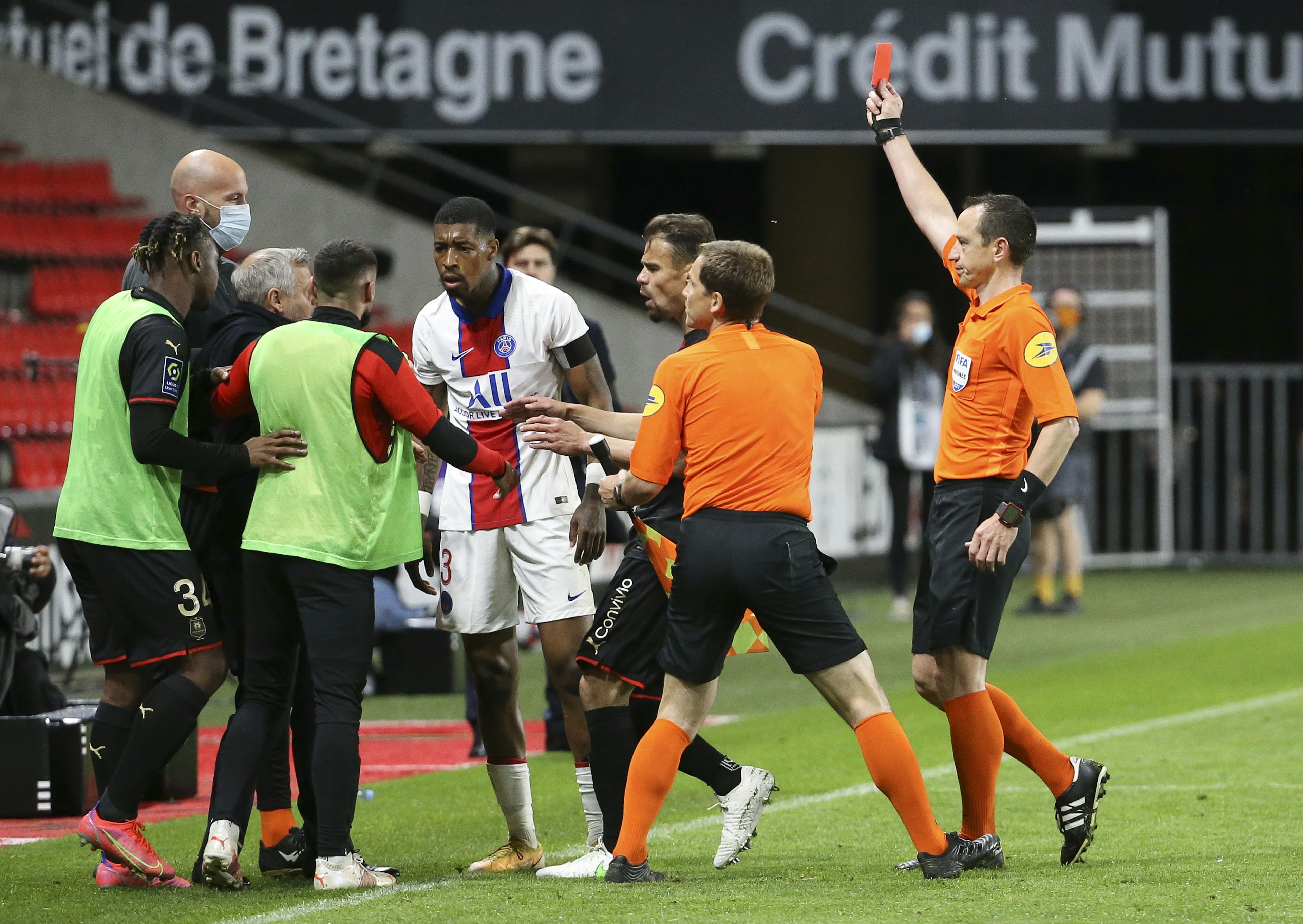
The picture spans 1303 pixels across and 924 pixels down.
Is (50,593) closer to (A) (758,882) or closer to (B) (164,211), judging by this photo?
(A) (758,882)

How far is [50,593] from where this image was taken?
713cm

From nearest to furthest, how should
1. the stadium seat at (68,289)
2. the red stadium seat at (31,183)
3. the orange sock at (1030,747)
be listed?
the orange sock at (1030,747)
the stadium seat at (68,289)
the red stadium seat at (31,183)

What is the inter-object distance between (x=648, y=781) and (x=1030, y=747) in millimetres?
1314

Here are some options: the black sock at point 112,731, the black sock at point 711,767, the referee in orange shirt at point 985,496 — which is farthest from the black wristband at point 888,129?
the black sock at point 112,731

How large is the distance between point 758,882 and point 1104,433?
14.5 metres

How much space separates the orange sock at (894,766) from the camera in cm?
529

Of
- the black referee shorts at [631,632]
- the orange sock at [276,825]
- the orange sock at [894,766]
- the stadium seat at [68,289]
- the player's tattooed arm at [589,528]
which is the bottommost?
the orange sock at [276,825]

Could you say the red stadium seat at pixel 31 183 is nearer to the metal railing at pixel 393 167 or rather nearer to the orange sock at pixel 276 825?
the metal railing at pixel 393 167

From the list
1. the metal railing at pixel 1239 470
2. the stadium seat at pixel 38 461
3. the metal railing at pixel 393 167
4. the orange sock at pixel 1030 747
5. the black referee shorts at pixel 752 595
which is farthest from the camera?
the metal railing at pixel 1239 470

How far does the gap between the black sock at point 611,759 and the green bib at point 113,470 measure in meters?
1.40

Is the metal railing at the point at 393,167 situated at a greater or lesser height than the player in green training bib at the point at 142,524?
greater

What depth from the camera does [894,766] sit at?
208 inches

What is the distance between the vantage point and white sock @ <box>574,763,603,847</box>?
5.96 m

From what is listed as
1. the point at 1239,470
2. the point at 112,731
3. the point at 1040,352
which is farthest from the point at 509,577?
the point at 1239,470
